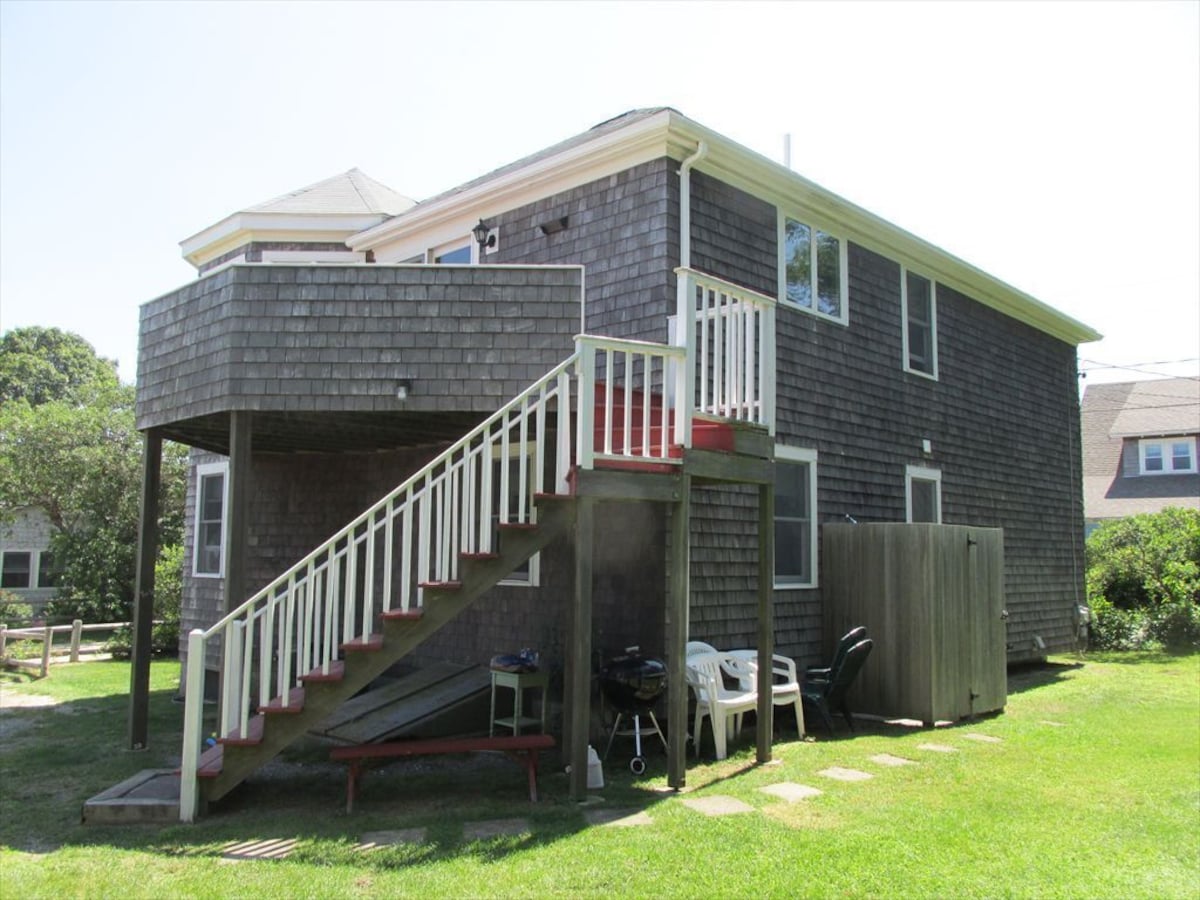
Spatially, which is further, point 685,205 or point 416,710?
point 685,205

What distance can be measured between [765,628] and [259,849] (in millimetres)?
3902

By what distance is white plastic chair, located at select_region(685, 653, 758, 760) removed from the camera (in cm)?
734

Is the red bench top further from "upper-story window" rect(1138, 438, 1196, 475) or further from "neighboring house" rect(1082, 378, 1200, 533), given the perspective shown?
"upper-story window" rect(1138, 438, 1196, 475)

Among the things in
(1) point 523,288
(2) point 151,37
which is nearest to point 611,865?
(1) point 523,288

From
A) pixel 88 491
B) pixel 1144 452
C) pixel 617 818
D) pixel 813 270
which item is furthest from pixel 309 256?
pixel 1144 452

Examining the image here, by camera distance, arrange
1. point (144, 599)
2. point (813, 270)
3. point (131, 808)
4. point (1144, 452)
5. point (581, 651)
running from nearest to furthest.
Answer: point (131, 808)
point (581, 651)
point (144, 599)
point (813, 270)
point (1144, 452)

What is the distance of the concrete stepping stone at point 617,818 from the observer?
5.46 m

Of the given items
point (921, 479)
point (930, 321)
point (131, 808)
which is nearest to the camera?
point (131, 808)

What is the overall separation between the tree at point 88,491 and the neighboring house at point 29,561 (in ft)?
11.7

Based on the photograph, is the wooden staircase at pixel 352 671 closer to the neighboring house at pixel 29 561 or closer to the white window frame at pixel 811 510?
the white window frame at pixel 811 510

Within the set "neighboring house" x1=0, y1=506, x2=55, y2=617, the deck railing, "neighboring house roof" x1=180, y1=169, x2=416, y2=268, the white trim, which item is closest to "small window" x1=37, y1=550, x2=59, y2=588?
"neighboring house" x1=0, y1=506, x2=55, y2=617

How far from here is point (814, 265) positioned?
33.8 feet

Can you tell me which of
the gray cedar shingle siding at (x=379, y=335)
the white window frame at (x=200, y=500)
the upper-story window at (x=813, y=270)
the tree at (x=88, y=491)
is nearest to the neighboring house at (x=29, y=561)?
the tree at (x=88, y=491)

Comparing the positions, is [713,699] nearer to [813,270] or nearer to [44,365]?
[813,270]
